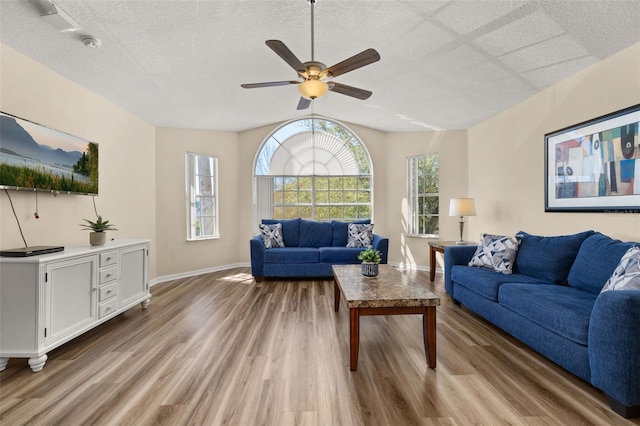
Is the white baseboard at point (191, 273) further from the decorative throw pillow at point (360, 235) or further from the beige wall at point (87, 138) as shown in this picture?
the decorative throw pillow at point (360, 235)

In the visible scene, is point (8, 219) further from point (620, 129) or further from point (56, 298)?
point (620, 129)

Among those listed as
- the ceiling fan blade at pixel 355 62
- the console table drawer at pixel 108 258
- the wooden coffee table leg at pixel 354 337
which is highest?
the ceiling fan blade at pixel 355 62

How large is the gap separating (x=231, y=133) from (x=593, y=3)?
5184mm

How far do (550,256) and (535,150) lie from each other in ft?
5.03

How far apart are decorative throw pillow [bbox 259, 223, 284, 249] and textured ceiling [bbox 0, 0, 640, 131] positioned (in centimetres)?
218

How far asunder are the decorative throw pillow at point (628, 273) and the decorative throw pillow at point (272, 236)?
13.4 feet

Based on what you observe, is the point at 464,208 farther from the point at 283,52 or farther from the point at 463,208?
the point at 283,52

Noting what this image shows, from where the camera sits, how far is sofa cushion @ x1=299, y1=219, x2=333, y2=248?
5.34m

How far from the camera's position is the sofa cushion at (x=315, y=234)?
5336 millimetres

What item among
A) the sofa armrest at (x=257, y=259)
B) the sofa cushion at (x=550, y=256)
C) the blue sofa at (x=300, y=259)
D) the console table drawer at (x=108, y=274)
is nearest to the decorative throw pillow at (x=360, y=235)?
the blue sofa at (x=300, y=259)

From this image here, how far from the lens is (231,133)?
5.84 meters

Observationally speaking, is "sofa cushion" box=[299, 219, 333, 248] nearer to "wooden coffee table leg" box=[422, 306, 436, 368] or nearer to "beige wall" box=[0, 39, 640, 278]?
"beige wall" box=[0, 39, 640, 278]

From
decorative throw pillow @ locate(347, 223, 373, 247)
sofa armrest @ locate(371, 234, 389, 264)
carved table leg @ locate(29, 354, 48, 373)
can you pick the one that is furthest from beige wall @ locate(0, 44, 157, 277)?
sofa armrest @ locate(371, 234, 389, 264)

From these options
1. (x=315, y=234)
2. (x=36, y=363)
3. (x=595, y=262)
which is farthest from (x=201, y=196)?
(x=595, y=262)
